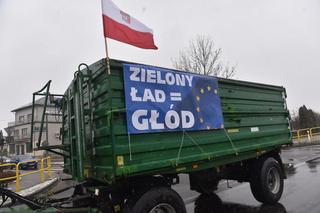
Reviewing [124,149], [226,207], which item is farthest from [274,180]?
[124,149]

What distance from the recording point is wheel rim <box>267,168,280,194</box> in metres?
7.24

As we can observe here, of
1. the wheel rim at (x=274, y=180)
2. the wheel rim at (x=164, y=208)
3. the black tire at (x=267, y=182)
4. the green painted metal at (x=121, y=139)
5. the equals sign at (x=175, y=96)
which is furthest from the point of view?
the wheel rim at (x=274, y=180)

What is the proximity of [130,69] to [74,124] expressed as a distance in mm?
1437

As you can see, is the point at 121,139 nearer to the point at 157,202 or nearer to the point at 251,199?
the point at 157,202

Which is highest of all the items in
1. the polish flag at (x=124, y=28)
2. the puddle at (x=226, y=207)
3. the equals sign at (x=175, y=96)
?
the polish flag at (x=124, y=28)

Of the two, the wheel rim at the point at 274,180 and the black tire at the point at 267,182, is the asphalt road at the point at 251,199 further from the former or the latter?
the wheel rim at the point at 274,180

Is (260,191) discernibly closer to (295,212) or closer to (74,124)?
(295,212)

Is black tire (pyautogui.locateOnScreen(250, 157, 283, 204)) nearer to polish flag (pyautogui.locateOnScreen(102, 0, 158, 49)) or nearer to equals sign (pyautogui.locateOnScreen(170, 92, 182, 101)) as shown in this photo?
equals sign (pyautogui.locateOnScreen(170, 92, 182, 101))

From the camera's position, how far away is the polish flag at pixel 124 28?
482 cm

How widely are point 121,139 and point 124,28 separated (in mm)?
1920

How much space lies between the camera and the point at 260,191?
6.84 meters

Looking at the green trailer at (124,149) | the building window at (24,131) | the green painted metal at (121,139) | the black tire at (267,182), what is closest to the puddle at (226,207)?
the black tire at (267,182)

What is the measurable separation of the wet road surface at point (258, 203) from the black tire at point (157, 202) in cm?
235

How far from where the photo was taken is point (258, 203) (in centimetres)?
708
